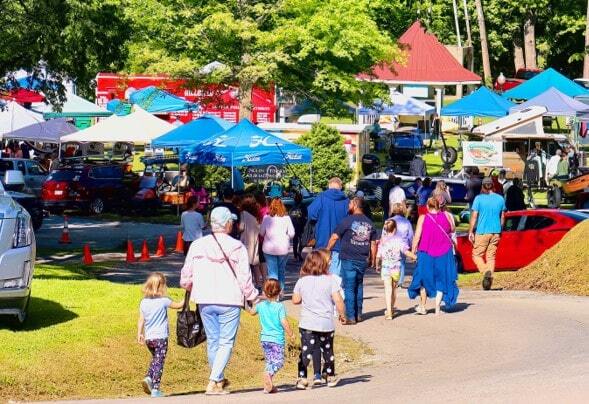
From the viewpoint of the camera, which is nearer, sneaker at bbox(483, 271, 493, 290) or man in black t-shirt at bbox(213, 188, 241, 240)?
man in black t-shirt at bbox(213, 188, 241, 240)

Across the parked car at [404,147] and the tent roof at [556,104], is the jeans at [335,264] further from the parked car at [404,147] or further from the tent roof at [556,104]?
the parked car at [404,147]

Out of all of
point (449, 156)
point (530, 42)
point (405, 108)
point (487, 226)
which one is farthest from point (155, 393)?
point (530, 42)

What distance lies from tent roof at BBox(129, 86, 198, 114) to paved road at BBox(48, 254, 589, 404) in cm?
2383

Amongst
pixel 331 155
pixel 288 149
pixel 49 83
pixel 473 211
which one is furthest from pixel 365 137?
pixel 473 211

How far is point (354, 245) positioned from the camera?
17094 mm

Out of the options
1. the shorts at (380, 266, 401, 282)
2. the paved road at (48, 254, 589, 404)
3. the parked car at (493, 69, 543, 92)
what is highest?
the parked car at (493, 69, 543, 92)

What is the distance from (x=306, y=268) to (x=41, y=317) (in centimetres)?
358

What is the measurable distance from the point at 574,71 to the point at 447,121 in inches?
794

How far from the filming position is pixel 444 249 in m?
18.1

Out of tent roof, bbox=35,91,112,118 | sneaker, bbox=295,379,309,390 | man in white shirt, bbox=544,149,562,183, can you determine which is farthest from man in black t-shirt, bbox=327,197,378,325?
tent roof, bbox=35,91,112,118

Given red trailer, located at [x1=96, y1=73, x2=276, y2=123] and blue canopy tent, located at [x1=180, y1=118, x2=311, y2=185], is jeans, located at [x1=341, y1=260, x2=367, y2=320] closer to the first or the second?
blue canopy tent, located at [x1=180, y1=118, x2=311, y2=185]

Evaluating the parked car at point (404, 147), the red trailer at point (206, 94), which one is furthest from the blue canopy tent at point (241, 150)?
the parked car at point (404, 147)

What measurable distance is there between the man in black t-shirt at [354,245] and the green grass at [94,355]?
48.9 inches

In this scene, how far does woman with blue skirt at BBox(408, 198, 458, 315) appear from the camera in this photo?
59.3 ft
